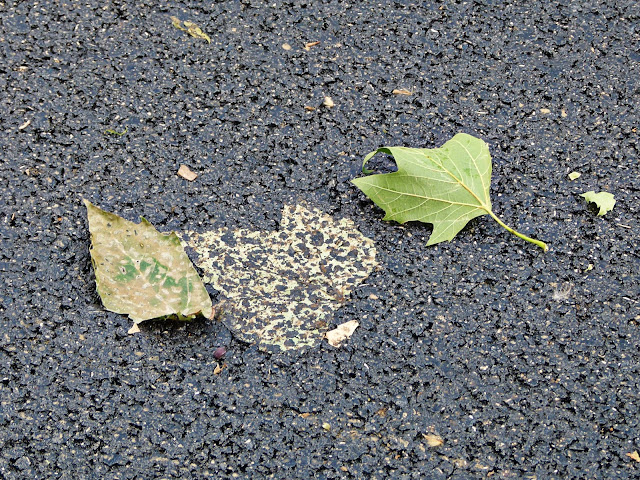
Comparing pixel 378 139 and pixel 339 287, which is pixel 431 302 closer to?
pixel 339 287

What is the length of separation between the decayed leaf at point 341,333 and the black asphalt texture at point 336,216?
2cm

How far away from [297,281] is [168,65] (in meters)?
0.96

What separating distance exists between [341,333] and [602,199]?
2.98 ft

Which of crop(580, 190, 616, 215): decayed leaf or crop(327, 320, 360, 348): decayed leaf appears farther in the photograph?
crop(580, 190, 616, 215): decayed leaf

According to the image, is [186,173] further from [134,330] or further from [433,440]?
[433,440]

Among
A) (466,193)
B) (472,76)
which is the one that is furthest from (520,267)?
(472,76)

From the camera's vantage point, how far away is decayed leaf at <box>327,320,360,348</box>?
175 cm

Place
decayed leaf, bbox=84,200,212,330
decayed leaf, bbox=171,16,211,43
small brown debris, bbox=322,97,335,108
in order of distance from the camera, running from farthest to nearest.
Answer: decayed leaf, bbox=171,16,211,43, small brown debris, bbox=322,97,335,108, decayed leaf, bbox=84,200,212,330

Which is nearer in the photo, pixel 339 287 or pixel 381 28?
pixel 339 287

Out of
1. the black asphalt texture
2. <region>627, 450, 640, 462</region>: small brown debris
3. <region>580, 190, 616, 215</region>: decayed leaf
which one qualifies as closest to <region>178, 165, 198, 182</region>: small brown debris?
the black asphalt texture

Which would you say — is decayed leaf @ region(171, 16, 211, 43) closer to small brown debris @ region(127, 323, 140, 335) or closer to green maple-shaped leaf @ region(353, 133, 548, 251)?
green maple-shaped leaf @ region(353, 133, 548, 251)

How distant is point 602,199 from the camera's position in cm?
203

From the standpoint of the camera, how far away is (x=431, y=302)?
5.98 feet

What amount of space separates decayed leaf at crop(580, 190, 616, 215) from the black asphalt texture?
3cm
